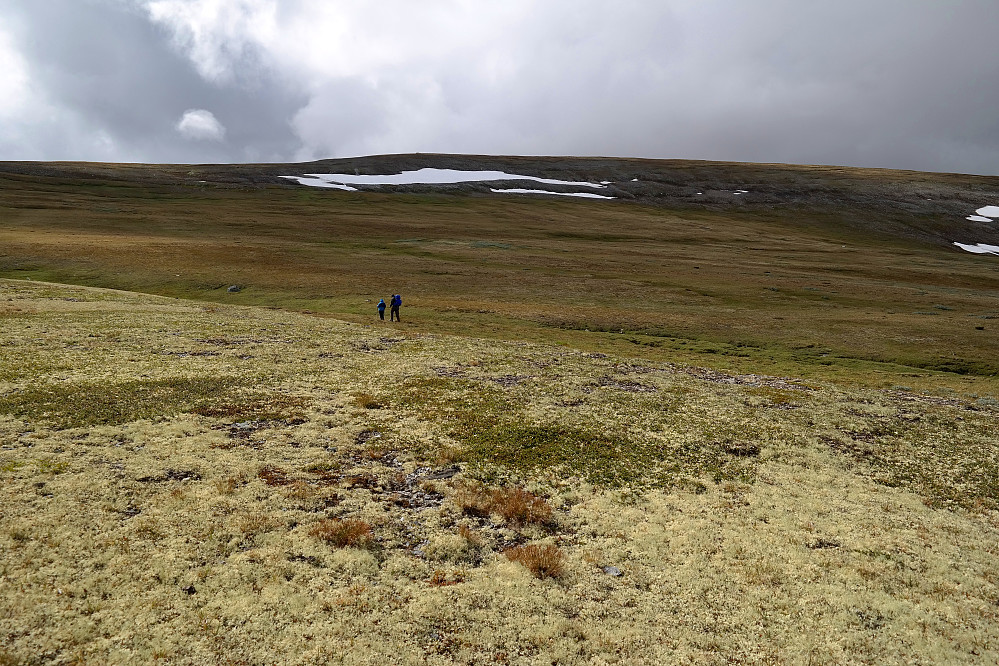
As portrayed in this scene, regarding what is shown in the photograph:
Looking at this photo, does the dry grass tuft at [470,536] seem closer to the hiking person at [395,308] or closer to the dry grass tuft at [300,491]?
the dry grass tuft at [300,491]

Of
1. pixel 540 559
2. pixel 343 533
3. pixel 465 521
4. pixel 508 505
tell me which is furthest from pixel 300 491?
pixel 540 559

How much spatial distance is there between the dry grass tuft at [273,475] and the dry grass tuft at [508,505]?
5422 mm

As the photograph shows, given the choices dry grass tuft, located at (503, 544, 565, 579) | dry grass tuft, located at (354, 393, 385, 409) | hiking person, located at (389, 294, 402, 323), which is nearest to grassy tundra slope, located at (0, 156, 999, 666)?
dry grass tuft, located at (503, 544, 565, 579)

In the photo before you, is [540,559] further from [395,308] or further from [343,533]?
[395,308]

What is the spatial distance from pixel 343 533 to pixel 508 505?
16.2ft

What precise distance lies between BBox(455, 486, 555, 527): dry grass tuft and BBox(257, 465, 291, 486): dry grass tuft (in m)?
5.42

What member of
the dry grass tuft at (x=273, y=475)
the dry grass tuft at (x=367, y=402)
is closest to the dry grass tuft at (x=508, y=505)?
the dry grass tuft at (x=273, y=475)

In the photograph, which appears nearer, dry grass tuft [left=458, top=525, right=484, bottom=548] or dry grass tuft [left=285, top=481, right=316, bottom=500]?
dry grass tuft [left=458, top=525, right=484, bottom=548]

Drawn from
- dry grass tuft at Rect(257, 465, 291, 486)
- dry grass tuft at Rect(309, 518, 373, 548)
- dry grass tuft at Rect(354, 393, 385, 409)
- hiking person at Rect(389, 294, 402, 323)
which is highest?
hiking person at Rect(389, 294, 402, 323)

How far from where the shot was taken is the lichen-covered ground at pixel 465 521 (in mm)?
10977

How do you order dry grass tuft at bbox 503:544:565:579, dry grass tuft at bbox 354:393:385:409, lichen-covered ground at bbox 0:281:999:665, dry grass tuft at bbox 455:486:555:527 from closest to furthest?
lichen-covered ground at bbox 0:281:999:665 → dry grass tuft at bbox 503:544:565:579 → dry grass tuft at bbox 455:486:555:527 → dry grass tuft at bbox 354:393:385:409

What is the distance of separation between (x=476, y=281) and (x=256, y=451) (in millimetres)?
61890

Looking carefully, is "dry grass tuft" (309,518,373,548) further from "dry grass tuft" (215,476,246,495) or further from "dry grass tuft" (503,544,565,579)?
"dry grass tuft" (503,544,565,579)

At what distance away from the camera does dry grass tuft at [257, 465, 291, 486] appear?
16766 millimetres
